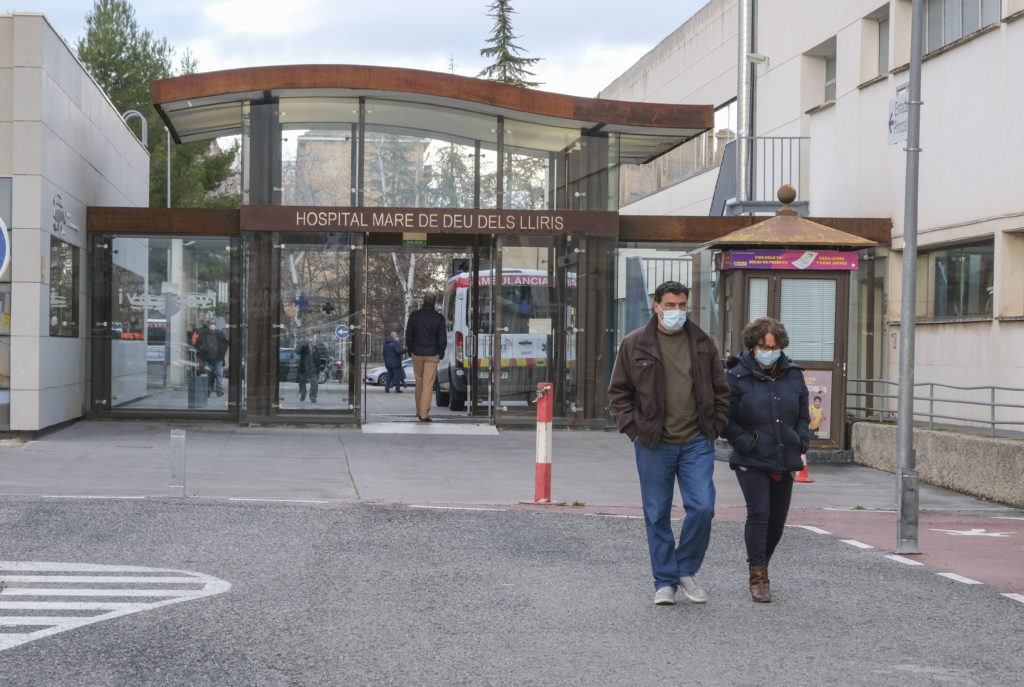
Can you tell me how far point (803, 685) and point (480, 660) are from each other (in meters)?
1.44

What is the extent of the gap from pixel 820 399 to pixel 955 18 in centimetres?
579

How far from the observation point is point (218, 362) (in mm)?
19953

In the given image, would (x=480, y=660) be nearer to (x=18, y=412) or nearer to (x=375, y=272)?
(x=18, y=412)

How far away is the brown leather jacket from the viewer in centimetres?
768

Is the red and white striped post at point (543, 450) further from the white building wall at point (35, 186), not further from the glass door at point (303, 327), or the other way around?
the glass door at point (303, 327)

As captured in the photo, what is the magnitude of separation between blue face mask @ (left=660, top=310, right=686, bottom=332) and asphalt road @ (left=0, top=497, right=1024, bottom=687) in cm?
160

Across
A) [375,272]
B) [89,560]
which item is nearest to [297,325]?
[89,560]

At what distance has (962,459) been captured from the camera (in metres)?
14.6

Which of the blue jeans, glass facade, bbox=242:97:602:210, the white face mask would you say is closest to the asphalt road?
the blue jeans

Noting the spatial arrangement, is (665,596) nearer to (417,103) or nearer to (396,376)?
(417,103)

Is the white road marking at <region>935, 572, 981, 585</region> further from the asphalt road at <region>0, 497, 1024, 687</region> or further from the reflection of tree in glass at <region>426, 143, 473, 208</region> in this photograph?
the reflection of tree in glass at <region>426, 143, 473, 208</region>

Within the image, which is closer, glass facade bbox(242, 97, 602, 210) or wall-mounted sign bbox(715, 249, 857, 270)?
wall-mounted sign bbox(715, 249, 857, 270)

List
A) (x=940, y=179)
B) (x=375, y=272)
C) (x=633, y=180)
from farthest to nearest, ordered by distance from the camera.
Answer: (x=375, y=272)
(x=633, y=180)
(x=940, y=179)

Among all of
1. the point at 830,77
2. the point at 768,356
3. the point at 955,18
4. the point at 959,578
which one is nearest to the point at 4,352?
the point at 768,356
